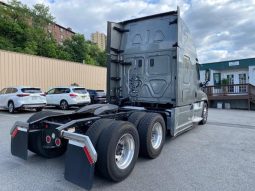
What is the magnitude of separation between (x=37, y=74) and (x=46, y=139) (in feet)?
48.9

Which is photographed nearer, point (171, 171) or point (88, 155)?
point (88, 155)

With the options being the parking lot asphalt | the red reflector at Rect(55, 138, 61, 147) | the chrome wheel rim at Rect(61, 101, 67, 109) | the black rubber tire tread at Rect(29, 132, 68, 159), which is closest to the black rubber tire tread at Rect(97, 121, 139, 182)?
the parking lot asphalt

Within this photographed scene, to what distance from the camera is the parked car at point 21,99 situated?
12.0 metres

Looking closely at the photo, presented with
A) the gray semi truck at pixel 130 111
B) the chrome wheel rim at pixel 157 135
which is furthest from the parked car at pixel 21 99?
the chrome wheel rim at pixel 157 135

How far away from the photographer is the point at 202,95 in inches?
312

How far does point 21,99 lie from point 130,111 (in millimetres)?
9250

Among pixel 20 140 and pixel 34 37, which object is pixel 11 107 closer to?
pixel 20 140

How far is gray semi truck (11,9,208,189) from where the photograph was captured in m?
3.07

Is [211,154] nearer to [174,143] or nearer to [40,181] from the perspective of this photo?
[174,143]

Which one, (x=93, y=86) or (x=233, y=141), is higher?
(x=93, y=86)

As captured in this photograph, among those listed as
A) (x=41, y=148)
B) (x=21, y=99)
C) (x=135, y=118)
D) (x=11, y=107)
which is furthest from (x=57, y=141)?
(x=11, y=107)

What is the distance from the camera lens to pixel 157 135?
4664 millimetres

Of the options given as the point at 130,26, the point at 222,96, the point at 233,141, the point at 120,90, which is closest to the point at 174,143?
the point at 233,141

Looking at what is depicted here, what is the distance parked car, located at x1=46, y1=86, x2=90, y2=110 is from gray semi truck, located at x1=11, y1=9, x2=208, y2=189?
850cm
